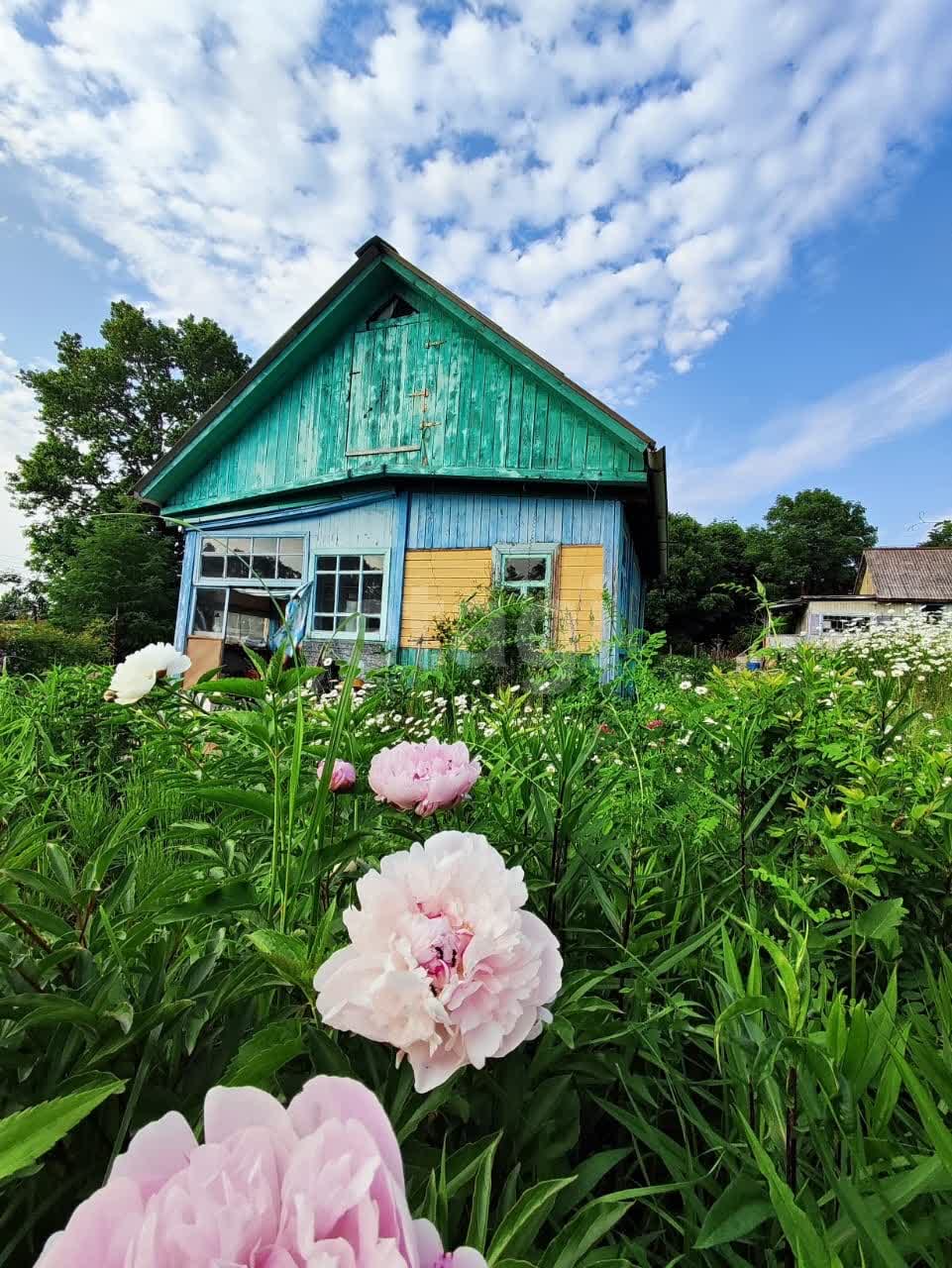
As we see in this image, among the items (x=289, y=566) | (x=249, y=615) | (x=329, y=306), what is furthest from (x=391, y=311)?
(x=249, y=615)

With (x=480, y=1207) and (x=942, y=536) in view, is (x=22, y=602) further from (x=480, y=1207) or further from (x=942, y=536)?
(x=942, y=536)

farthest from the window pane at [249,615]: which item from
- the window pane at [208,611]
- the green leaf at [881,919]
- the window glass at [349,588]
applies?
the green leaf at [881,919]

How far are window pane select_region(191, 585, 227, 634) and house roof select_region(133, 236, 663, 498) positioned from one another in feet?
4.95

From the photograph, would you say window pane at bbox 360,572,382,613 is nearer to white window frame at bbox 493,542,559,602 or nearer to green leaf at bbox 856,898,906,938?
white window frame at bbox 493,542,559,602

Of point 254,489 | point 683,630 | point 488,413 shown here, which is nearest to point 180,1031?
point 488,413

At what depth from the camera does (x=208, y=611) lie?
8.08 m

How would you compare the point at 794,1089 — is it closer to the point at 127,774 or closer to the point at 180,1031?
the point at 180,1031

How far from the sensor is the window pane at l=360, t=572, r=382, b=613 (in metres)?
7.14

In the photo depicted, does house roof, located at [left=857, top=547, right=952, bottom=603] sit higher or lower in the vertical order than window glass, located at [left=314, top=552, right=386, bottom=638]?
higher

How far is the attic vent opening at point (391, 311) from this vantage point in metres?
7.28

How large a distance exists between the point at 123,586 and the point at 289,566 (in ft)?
31.7

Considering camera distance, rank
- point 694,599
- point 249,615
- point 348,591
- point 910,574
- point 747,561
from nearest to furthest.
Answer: point 348,591, point 249,615, point 910,574, point 694,599, point 747,561

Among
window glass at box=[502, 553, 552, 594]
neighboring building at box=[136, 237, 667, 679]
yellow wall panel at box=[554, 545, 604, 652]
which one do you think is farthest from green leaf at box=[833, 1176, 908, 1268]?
window glass at box=[502, 553, 552, 594]

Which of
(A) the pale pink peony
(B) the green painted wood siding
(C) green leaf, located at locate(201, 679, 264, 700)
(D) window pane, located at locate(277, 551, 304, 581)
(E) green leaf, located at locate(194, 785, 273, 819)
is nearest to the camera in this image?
(A) the pale pink peony
